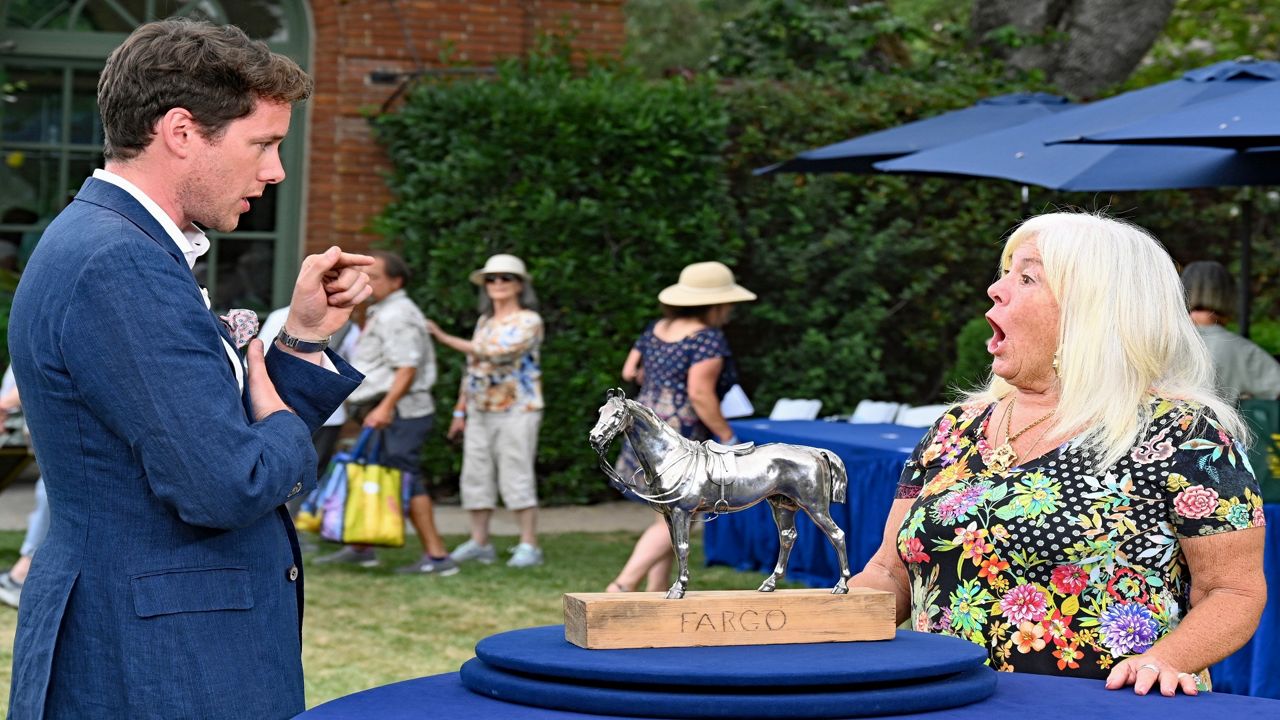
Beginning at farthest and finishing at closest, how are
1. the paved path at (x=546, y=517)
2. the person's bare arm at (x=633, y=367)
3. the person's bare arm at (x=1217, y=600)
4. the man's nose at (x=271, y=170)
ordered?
1. the paved path at (x=546, y=517)
2. the person's bare arm at (x=633, y=367)
3. the person's bare arm at (x=1217, y=600)
4. the man's nose at (x=271, y=170)

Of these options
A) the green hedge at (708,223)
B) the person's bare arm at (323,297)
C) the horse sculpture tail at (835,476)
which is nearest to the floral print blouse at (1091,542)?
the horse sculpture tail at (835,476)

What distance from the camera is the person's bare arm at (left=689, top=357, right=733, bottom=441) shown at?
23.6 ft

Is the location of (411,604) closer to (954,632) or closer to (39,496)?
(39,496)

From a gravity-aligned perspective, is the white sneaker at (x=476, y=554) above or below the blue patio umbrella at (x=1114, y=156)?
below

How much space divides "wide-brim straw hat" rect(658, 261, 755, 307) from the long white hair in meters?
4.55

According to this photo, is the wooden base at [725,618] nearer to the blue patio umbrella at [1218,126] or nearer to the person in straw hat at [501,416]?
the blue patio umbrella at [1218,126]

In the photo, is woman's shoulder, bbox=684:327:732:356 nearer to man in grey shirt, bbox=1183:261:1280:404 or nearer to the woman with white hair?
man in grey shirt, bbox=1183:261:1280:404

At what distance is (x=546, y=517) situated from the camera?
10.7 metres

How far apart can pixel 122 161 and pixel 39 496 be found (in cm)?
546

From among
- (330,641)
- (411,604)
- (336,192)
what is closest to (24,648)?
(330,641)

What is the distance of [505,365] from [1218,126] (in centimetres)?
420

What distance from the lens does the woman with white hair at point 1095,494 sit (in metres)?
2.56

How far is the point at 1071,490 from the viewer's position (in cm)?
262

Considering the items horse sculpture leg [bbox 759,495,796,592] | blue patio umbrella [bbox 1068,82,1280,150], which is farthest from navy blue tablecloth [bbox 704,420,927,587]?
horse sculpture leg [bbox 759,495,796,592]
